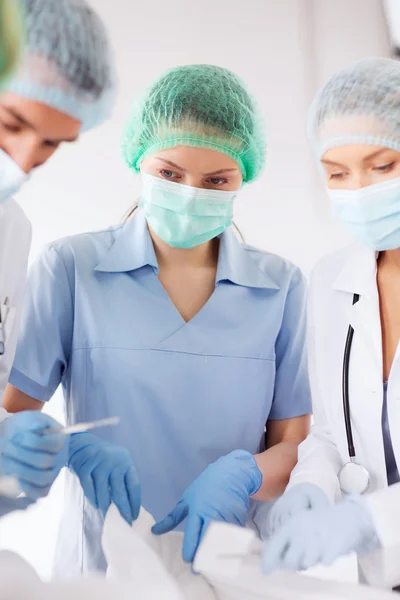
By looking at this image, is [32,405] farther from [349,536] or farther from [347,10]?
[347,10]

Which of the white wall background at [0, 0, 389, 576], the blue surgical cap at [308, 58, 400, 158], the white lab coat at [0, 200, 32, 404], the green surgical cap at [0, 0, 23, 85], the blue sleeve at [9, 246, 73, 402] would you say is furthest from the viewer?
the white wall background at [0, 0, 389, 576]

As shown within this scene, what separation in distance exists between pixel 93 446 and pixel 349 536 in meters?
0.50

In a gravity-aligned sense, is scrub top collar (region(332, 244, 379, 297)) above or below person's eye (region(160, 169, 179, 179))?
below

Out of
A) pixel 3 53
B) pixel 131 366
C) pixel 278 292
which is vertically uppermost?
pixel 3 53

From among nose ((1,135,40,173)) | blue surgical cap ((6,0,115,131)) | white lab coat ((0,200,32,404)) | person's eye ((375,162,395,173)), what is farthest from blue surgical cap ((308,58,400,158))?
white lab coat ((0,200,32,404))

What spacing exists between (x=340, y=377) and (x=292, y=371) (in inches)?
8.8

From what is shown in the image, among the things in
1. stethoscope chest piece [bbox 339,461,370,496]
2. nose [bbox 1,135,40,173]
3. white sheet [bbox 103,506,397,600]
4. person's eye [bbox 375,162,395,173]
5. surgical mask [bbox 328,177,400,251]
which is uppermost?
nose [bbox 1,135,40,173]

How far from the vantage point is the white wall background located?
1.54m

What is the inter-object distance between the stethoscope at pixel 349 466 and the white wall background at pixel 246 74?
14.8 inches

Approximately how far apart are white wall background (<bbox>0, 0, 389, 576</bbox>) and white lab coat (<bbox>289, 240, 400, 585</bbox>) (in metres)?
0.23

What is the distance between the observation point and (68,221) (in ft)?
5.19

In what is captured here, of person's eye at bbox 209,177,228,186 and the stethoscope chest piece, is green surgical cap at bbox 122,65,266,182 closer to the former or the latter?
person's eye at bbox 209,177,228,186

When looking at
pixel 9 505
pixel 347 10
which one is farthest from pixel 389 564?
pixel 347 10

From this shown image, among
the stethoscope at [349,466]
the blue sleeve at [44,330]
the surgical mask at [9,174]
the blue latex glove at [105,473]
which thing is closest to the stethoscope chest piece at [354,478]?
the stethoscope at [349,466]
